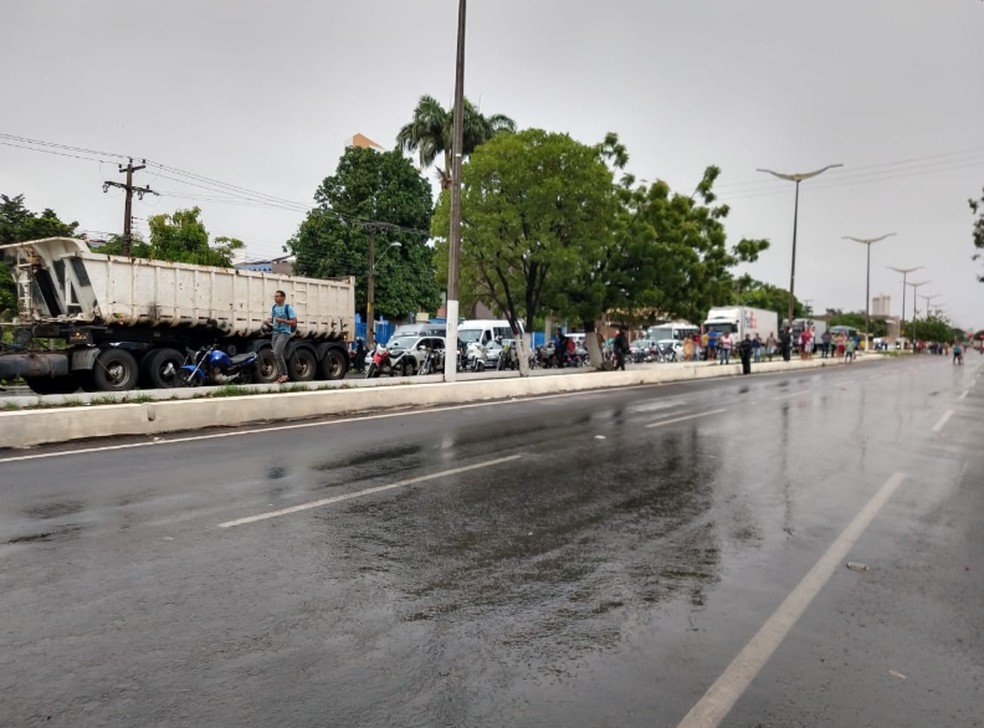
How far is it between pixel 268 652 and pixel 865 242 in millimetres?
58899

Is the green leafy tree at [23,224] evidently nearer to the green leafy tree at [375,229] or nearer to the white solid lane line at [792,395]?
the green leafy tree at [375,229]

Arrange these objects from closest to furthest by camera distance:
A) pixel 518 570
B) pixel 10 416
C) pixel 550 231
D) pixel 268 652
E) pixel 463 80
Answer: pixel 268 652
pixel 518 570
pixel 10 416
pixel 463 80
pixel 550 231

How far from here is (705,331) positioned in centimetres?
4550

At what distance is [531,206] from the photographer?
23219mm

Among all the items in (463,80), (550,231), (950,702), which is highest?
(463,80)

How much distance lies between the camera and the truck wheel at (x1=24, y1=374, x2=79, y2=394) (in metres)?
14.9

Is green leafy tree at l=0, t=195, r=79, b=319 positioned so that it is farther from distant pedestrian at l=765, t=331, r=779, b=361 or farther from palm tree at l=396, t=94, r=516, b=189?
distant pedestrian at l=765, t=331, r=779, b=361

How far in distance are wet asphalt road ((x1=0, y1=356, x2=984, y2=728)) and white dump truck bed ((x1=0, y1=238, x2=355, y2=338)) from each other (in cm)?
810

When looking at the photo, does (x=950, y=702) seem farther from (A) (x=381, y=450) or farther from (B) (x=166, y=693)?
(A) (x=381, y=450)

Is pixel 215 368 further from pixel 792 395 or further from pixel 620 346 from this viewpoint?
pixel 620 346

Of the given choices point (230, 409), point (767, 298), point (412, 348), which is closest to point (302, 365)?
point (412, 348)

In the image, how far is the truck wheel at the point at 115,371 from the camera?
14.6 m

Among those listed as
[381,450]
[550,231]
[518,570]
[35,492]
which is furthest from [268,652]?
[550,231]

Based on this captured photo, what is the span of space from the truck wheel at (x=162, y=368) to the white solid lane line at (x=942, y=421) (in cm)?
1573
